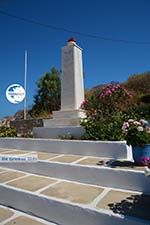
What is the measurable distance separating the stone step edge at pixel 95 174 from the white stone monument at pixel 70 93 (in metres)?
2.36

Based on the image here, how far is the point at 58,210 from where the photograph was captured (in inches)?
123

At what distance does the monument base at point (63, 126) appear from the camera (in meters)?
6.41

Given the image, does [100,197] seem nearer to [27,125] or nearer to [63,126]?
[63,126]

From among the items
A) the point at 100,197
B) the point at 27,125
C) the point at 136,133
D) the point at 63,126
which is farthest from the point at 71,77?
the point at 100,197

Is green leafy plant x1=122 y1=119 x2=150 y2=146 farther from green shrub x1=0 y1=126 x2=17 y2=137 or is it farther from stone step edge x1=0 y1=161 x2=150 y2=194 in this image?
green shrub x1=0 y1=126 x2=17 y2=137

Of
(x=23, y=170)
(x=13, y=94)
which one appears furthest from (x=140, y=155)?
(x=13, y=94)

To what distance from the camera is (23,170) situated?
16.0 feet

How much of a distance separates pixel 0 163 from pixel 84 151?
6.08ft

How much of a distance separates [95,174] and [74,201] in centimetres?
79

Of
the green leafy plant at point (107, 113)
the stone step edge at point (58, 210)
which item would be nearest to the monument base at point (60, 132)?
the green leafy plant at point (107, 113)

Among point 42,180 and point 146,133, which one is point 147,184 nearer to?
point 146,133

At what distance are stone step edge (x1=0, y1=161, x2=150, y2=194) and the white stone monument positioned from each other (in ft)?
7.75

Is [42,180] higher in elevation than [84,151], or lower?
lower

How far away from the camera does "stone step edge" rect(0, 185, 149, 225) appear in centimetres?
265
